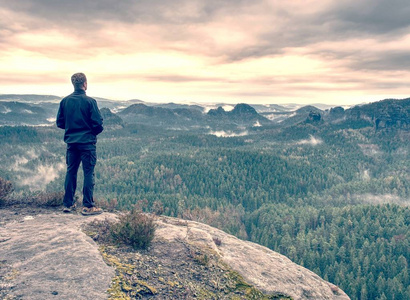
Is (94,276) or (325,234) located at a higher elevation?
(94,276)

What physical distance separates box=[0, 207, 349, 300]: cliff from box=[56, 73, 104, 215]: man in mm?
1410

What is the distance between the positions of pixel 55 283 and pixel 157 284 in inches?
127

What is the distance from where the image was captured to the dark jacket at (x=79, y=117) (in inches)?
556

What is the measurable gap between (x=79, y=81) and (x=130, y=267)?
9918 mm

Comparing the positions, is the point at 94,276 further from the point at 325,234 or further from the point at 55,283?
the point at 325,234

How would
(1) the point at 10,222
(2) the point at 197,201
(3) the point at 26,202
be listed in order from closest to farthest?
(1) the point at 10,222, (3) the point at 26,202, (2) the point at 197,201

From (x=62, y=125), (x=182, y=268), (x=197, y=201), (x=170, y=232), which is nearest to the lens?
(x=182, y=268)

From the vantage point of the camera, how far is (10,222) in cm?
1280

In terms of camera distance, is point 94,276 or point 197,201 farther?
point 197,201

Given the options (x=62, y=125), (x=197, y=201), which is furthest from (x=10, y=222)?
(x=197, y=201)

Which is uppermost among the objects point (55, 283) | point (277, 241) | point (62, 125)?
point (62, 125)

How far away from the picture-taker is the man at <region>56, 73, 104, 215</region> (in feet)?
46.4

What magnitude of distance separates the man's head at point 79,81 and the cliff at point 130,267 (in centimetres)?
680

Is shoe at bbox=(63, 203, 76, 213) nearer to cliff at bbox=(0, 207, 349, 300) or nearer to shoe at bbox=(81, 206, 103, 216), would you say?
cliff at bbox=(0, 207, 349, 300)
